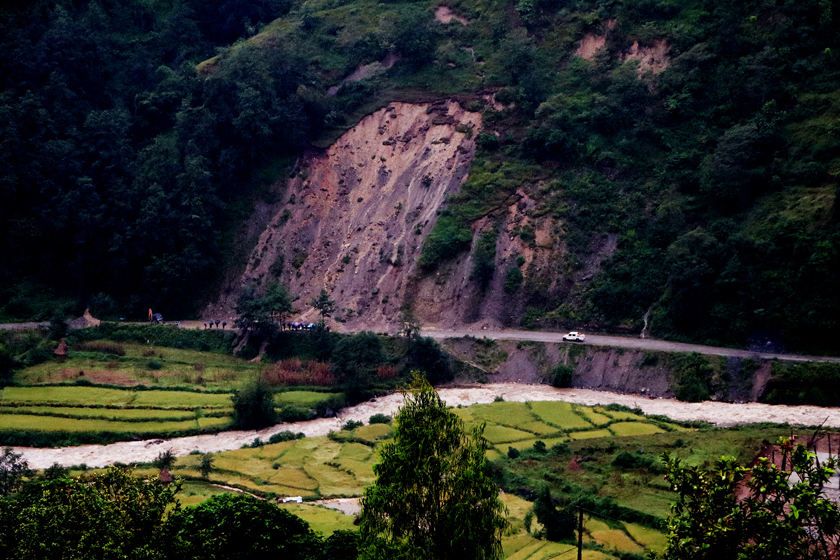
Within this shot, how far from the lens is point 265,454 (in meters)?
43.7

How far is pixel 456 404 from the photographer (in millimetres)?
51000

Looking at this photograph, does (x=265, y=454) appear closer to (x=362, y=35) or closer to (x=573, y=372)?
(x=573, y=372)

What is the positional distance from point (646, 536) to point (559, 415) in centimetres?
1562

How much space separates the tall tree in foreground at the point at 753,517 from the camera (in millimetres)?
18312

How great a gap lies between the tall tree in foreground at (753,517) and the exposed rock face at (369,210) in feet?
135

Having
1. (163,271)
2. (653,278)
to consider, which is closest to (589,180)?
(653,278)

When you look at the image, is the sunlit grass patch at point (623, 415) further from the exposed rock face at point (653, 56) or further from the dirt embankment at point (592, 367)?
the exposed rock face at point (653, 56)

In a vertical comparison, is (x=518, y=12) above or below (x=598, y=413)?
above

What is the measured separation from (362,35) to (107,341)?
109 ft

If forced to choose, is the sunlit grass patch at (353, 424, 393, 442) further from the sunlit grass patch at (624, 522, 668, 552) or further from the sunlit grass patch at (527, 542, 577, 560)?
the sunlit grass patch at (624, 522, 668, 552)

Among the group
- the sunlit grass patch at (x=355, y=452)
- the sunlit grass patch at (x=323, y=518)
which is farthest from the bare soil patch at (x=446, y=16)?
the sunlit grass patch at (x=323, y=518)

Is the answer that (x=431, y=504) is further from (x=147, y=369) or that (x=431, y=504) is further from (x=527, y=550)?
(x=147, y=369)

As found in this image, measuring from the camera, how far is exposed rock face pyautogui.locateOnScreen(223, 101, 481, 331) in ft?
204

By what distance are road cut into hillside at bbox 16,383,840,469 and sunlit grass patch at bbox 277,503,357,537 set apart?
402 inches
